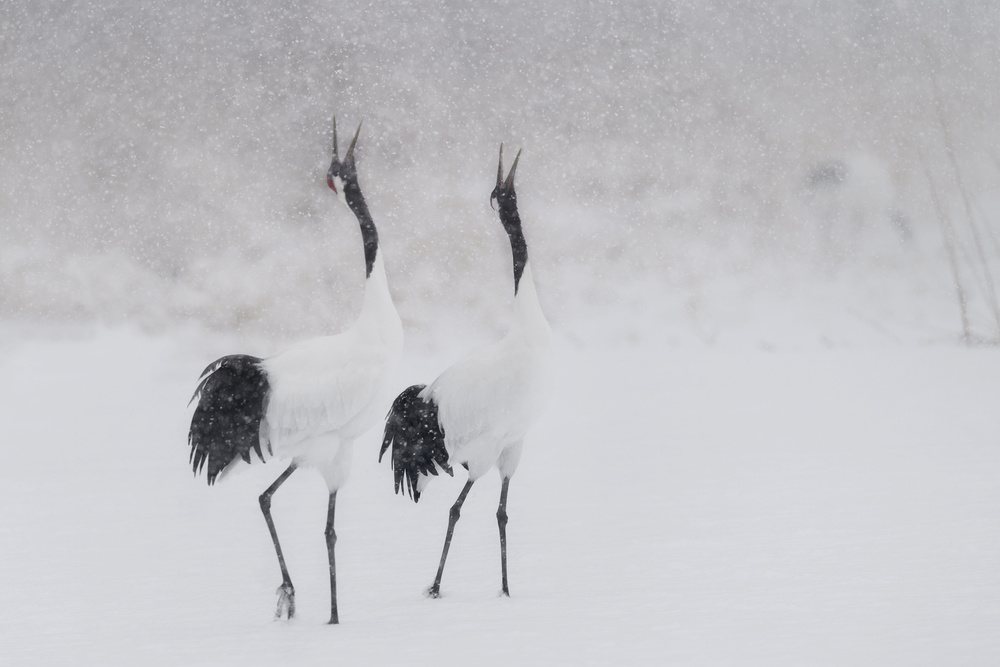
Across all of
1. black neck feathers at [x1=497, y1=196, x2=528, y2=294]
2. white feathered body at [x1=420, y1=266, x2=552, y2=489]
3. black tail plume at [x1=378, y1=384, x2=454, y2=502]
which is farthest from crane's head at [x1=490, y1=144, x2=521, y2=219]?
black tail plume at [x1=378, y1=384, x2=454, y2=502]

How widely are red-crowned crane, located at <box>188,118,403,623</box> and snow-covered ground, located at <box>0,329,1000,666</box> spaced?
53 centimetres

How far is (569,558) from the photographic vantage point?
17.0ft

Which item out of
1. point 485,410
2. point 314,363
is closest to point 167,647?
point 314,363

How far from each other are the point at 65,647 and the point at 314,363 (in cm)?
127

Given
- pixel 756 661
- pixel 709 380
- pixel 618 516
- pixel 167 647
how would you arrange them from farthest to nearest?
1. pixel 709 380
2. pixel 618 516
3. pixel 167 647
4. pixel 756 661

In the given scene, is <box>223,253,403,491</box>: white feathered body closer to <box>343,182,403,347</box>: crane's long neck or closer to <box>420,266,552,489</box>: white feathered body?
<box>343,182,403,347</box>: crane's long neck

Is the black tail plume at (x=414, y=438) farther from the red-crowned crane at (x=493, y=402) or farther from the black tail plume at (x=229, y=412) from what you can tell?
the black tail plume at (x=229, y=412)

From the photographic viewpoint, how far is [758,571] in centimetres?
469

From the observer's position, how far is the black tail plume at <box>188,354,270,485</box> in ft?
13.2

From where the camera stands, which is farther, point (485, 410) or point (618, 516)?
point (618, 516)

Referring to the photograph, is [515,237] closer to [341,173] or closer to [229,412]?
[341,173]

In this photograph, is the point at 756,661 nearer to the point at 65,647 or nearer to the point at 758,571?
the point at 758,571

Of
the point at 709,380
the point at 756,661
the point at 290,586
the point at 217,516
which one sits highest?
the point at 709,380

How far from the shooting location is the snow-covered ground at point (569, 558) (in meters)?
3.67
